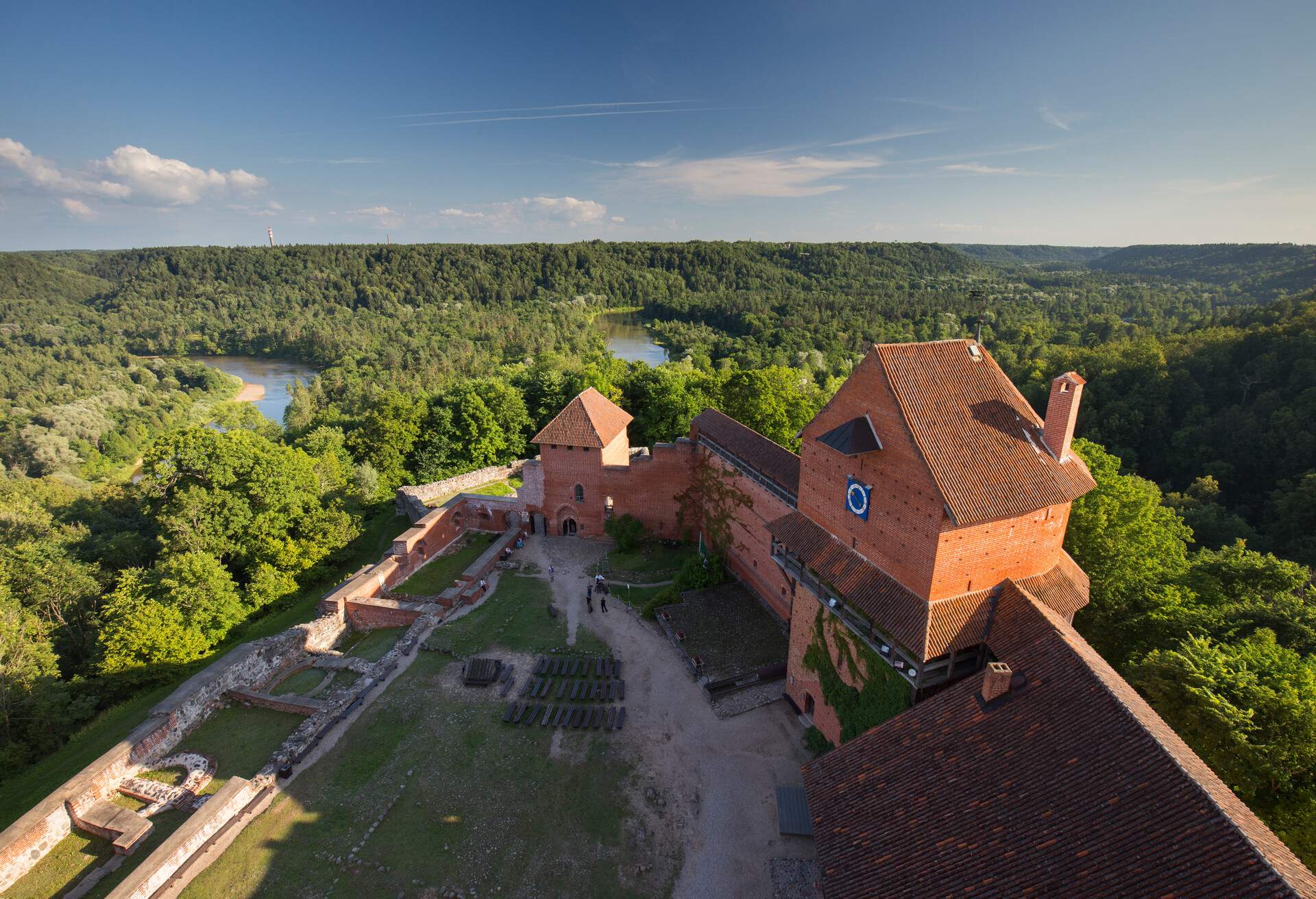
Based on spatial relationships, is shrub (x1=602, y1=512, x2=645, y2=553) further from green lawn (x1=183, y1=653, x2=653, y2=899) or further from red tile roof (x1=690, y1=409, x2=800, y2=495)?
green lawn (x1=183, y1=653, x2=653, y2=899)

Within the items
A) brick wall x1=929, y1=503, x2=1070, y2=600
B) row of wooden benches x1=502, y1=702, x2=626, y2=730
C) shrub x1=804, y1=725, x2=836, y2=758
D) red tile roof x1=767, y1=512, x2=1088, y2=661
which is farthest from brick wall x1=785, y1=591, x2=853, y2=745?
row of wooden benches x1=502, y1=702, x2=626, y2=730

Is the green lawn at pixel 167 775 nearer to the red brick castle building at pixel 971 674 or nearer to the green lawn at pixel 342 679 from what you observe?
the green lawn at pixel 342 679

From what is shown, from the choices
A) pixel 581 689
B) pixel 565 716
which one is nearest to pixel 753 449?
pixel 581 689

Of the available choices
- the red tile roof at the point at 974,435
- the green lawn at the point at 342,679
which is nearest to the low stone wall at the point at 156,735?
the green lawn at the point at 342,679

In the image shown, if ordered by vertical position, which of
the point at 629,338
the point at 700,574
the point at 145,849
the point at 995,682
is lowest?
the point at 145,849

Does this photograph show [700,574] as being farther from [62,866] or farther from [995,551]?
[62,866]

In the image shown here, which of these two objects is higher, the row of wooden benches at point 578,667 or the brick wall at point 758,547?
the brick wall at point 758,547
